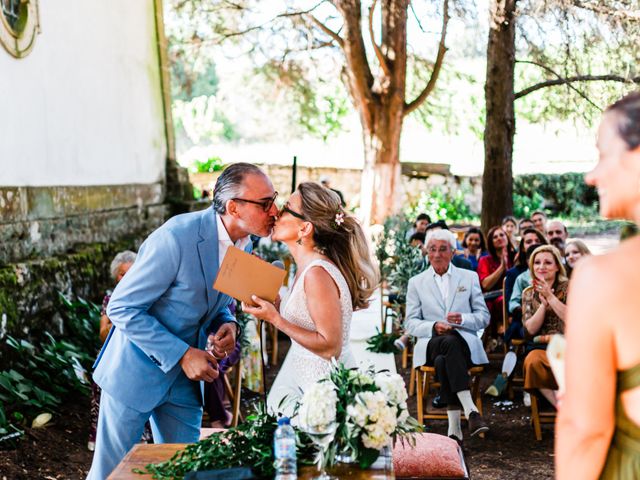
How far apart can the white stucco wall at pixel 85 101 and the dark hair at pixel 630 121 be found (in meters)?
6.60

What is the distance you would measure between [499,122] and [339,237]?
9.01 metres

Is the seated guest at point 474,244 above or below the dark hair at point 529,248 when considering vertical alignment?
below

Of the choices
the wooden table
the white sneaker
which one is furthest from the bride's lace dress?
the white sneaker

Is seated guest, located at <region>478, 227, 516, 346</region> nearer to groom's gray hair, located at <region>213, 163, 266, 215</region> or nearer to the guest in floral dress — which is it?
the guest in floral dress

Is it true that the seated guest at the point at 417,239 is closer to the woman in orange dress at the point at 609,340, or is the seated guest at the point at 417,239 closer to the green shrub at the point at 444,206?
the woman in orange dress at the point at 609,340

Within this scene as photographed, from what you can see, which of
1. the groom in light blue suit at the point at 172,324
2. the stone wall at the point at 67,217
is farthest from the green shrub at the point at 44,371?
the groom in light blue suit at the point at 172,324

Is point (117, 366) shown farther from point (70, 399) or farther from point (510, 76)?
point (510, 76)

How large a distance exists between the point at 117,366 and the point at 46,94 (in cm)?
555

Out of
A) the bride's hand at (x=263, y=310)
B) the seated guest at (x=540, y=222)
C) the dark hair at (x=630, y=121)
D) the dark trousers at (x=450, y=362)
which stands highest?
the dark hair at (x=630, y=121)

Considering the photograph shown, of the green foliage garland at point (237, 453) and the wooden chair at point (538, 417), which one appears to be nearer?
the green foliage garland at point (237, 453)

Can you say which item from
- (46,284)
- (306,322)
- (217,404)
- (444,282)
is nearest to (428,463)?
(306,322)

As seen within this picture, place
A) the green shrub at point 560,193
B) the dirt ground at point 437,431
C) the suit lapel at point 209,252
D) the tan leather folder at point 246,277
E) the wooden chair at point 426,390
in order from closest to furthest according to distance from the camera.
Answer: the tan leather folder at point 246,277 → the suit lapel at point 209,252 → the dirt ground at point 437,431 → the wooden chair at point 426,390 → the green shrub at point 560,193

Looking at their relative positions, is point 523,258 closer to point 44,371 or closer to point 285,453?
point 44,371

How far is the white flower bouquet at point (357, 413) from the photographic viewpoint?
291 cm
